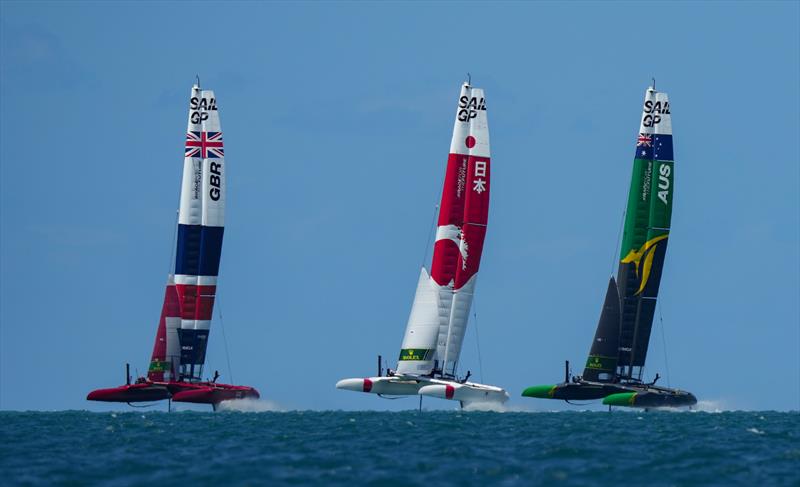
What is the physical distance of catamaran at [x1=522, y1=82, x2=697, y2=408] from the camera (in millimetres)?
79375

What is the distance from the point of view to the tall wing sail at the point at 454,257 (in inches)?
2938

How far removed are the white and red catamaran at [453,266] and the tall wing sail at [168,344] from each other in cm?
1354

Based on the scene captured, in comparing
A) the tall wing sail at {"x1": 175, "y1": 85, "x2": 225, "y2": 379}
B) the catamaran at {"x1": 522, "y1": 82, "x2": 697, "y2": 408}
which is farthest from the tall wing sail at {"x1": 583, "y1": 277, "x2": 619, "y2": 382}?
the tall wing sail at {"x1": 175, "y1": 85, "x2": 225, "y2": 379}

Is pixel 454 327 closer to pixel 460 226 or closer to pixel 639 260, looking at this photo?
pixel 460 226

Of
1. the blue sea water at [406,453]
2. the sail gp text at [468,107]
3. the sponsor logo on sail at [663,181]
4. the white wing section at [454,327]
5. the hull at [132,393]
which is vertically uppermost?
→ the sail gp text at [468,107]

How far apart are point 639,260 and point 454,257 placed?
10355 mm

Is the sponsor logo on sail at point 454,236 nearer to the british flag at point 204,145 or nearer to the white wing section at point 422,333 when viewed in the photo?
the white wing section at point 422,333

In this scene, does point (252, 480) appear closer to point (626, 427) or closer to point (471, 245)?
point (626, 427)

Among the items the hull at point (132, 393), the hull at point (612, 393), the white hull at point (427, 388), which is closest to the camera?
the white hull at point (427, 388)

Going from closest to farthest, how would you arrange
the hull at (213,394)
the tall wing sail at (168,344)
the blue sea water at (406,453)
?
the blue sea water at (406,453) < the hull at (213,394) < the tall wing sail at (168,344)

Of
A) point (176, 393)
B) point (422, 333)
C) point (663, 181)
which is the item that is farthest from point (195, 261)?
point (663, 181)

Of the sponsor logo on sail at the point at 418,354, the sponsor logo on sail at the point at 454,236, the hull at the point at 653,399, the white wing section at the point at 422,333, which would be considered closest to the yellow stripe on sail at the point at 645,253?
the hull at the point at 653,399

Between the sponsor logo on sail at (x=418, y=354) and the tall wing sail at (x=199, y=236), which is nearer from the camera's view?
the sponsor logo on sail at (x=418, y=354)

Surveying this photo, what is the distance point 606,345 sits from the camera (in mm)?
79500
